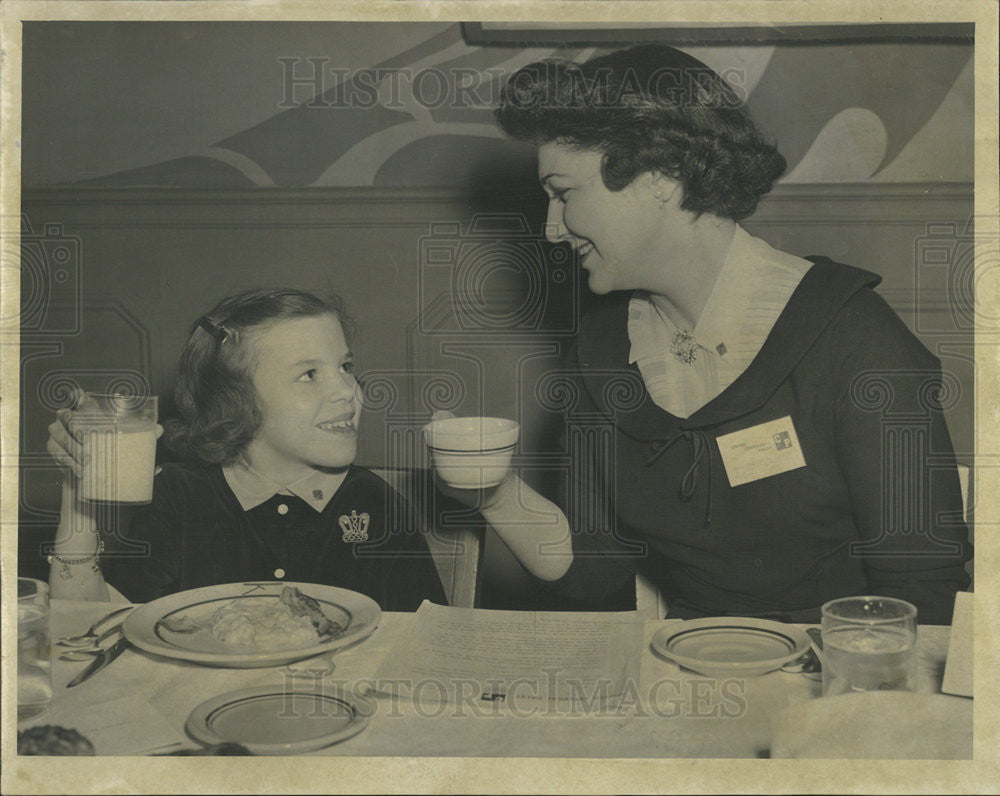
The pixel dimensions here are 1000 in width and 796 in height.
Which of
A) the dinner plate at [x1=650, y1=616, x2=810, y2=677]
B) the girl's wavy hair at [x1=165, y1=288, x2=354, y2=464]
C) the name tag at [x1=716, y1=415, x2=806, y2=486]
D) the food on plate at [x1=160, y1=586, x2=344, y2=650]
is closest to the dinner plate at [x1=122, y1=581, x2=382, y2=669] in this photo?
the food on plate at [x1=160, y1=586, x2=344, y2=650]

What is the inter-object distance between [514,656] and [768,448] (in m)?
A: 0.62

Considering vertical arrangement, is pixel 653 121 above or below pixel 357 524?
above

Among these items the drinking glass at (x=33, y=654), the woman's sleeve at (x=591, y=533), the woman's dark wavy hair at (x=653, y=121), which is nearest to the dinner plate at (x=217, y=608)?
the drinking glass at (x=33, y=654)

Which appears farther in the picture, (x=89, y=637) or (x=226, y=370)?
(x=226, y=370)

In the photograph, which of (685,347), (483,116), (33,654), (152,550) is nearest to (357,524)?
(152,550)

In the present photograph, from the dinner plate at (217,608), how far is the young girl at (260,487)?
0.03m

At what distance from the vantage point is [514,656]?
1982 mm

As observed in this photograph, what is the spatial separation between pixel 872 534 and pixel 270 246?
4.19ft

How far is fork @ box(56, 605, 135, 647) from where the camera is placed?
74.7 inches

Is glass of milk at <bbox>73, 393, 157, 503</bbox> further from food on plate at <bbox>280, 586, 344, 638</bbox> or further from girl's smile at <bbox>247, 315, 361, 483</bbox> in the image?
food on plate at <bbox>280, 586, 344, 638</bbox>

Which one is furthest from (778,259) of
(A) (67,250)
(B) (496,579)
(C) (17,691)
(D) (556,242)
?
(C) (17,691)

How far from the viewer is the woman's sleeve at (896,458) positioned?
6.52ft

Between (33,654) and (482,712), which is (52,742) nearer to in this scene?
(33,654)

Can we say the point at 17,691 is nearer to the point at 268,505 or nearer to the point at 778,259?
the point at 268,505
